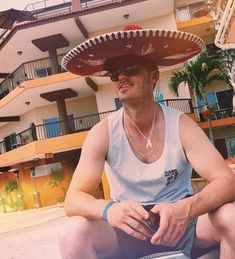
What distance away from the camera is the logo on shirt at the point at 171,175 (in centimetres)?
201

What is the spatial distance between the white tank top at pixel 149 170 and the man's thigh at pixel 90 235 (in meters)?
0.23

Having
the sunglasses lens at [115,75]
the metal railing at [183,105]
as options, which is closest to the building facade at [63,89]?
the metal railing at [183,105]

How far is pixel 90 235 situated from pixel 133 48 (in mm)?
1003

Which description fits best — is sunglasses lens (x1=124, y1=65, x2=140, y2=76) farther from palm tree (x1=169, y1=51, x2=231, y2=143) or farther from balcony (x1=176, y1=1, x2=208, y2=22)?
balcony (x1=176, y1=1, x2=208, y2=22)

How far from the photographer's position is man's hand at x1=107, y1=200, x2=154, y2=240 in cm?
177

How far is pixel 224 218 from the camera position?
69.2 inches

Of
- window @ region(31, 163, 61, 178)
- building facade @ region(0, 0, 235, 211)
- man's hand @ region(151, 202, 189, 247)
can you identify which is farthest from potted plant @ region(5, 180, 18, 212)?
man's hand @ region(151, 202, 189, 247)

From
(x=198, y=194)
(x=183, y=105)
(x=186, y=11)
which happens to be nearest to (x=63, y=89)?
(x=183, y=105)

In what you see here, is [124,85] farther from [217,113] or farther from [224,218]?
[217,113]

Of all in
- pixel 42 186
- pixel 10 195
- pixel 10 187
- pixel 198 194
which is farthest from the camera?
pixel 10 195

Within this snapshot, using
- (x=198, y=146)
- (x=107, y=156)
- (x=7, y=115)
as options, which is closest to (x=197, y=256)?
(x=198, y=146)

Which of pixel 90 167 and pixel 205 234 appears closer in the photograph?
pixel 205 234

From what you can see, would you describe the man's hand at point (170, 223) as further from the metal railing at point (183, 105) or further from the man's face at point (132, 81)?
the metal railing at point (183, 105)

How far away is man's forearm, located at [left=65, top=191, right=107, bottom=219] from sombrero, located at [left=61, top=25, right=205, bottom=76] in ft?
2.58
